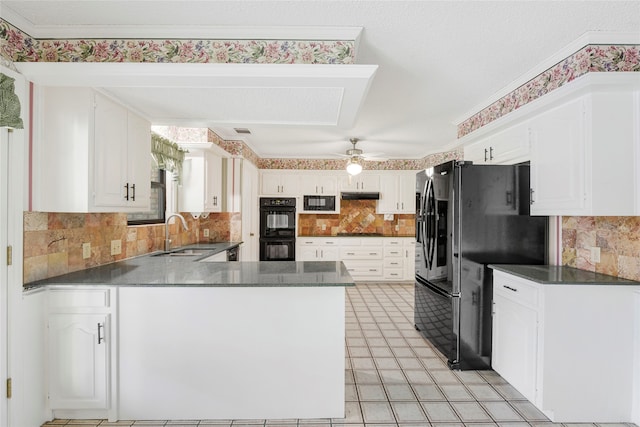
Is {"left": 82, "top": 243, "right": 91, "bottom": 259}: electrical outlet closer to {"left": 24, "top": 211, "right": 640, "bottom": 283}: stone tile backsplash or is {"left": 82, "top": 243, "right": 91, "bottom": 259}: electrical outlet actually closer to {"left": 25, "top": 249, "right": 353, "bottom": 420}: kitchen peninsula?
{"left": 24, "top": 211, "right": 640, "bottom": 283}: stone tile backsplash

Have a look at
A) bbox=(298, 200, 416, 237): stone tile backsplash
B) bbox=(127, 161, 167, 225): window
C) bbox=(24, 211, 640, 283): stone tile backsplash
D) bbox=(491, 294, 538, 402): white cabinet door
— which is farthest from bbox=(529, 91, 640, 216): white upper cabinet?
bbox=(298, 200, 416, 237): stone tile backsplash

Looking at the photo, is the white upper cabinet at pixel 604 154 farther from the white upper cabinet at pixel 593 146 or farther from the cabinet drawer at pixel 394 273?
the cabinet drawer at pixel 394 273

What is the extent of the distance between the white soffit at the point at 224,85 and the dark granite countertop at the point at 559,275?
1.66 m

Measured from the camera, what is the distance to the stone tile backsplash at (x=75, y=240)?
211 centimetres

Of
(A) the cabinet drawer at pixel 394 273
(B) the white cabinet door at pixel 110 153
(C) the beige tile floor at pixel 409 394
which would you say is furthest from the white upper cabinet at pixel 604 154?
(A) the cabinet drawer at pixel 394 273

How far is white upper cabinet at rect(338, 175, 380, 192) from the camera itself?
255 inches

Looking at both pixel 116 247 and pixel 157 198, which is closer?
pixel 116 247

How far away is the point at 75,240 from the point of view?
2.48 m

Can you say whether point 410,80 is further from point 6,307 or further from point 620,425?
point 6,307

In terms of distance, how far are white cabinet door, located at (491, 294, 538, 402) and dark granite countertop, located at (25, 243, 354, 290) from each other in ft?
4.21

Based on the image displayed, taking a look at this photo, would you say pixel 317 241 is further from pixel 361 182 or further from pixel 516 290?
pixel 516 290

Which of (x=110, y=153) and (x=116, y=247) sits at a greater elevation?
(x=110, y=153)

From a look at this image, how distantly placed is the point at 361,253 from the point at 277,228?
1.63m

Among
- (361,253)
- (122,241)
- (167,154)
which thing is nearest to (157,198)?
(167,154)
